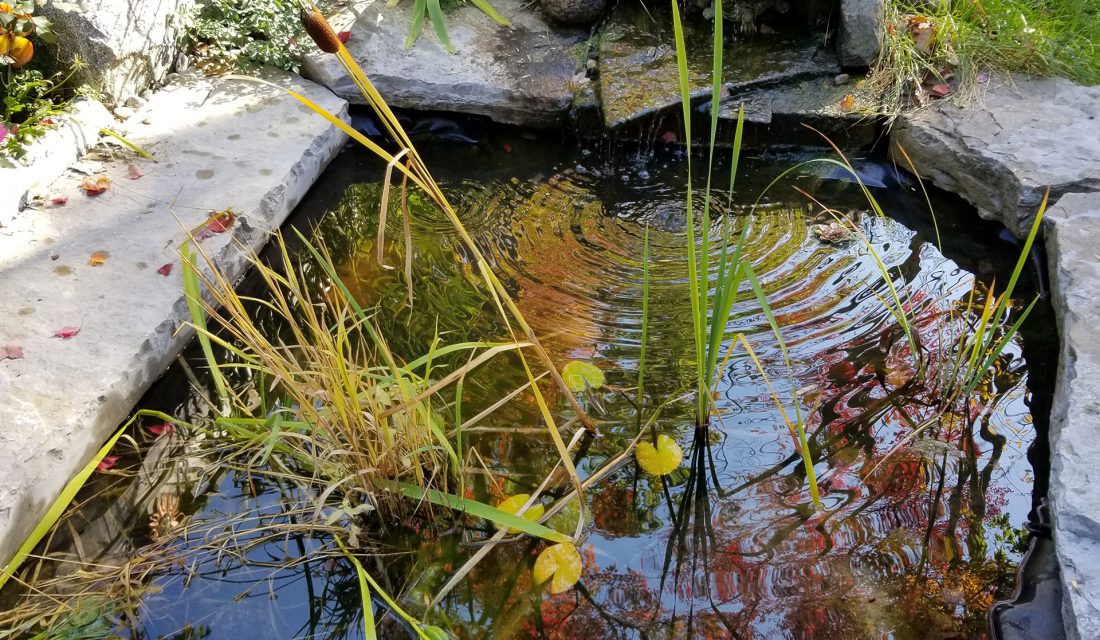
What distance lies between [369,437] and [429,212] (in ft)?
5.72

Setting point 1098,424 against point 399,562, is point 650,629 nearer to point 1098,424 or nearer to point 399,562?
point 399,562

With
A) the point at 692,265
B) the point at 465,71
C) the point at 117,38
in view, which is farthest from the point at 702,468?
the point at 117,38

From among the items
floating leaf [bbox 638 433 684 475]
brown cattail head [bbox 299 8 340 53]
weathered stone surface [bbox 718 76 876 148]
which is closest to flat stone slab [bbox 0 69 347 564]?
brown cattail head [bbox 299 8 340 53]

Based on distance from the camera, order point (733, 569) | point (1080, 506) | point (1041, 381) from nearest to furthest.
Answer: point (1080, 506), point (733, 569), point (1041, 381)

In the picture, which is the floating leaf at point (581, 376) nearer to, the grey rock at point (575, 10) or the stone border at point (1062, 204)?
the stone border at point (1062, 204)

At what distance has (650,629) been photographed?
6.37ft

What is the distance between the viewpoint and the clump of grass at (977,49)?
3855 mm

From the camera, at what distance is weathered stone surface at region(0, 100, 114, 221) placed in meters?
3.07

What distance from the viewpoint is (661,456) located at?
2.35m

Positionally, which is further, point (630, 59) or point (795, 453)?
point (630, 59)

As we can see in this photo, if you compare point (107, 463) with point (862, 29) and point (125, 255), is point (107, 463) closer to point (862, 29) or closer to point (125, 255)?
point (125, 255)

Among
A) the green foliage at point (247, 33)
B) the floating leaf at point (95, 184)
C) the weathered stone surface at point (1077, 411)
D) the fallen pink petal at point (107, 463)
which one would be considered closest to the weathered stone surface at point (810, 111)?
the weathered stone surface at point (1077, 411)

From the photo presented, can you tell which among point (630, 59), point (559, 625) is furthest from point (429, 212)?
point (559, 625)

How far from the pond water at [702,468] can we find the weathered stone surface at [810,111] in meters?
0.60
